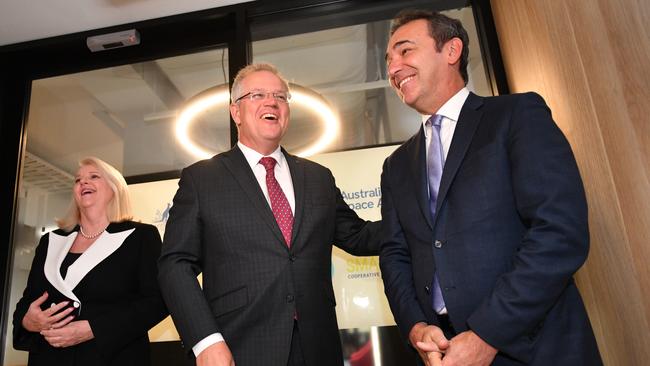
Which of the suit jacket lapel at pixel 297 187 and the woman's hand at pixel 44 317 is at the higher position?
the suit jacket lapel at pixel 297 187

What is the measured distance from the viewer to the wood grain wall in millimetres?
1345

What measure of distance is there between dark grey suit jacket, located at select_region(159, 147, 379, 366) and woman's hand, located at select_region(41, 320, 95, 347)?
24.4 inches

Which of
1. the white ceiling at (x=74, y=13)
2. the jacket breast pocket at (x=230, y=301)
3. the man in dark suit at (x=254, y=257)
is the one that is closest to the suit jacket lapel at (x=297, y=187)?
the man in dark suit at (x=254, y=257)

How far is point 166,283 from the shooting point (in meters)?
1.60

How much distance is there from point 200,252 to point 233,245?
0.14m

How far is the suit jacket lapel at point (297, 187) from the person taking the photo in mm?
1742

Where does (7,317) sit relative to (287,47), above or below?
below

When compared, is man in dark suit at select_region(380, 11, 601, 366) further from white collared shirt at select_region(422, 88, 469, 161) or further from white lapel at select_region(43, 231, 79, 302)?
white lapel at select_region(43, 231, 79, 302)

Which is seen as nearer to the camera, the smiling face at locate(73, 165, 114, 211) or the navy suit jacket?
the navy suit jacket

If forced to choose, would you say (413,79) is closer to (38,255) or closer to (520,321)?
(520,321)

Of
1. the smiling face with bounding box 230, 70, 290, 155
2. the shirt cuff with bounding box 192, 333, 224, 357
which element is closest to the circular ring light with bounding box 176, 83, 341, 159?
the smiling face with bounding box 230, 70, 290, 155

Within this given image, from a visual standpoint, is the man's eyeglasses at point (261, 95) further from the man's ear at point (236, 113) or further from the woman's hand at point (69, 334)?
the woman's hand at point (69, 334)

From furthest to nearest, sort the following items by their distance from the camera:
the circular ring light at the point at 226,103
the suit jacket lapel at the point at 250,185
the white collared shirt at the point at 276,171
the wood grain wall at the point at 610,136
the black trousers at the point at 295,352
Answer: the circular ring light at the point at 226,103 → the white collared shirt at the point at 276,171 → the suit jacket lapel at the point at 250,185 → the black trousers at the point at 295,352 → the wood grain wall at the point at 610,136

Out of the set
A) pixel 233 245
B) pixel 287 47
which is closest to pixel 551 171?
pixel 233 245
